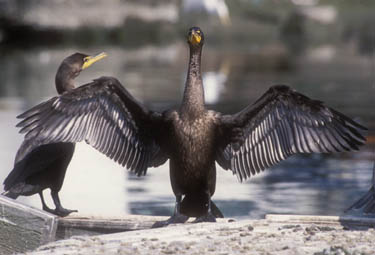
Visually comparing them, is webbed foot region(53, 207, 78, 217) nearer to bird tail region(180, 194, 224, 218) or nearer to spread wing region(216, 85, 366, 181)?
bird tail region(180, 194, 224, 218)

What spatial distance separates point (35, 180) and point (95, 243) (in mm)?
2177

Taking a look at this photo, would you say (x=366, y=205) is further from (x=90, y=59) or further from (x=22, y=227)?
(x=90, y=59)

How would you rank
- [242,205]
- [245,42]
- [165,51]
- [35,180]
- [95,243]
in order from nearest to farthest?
1. [95,243]
2. [35,180]
3. [242,205]
4. [165,51]
5. [245,42]

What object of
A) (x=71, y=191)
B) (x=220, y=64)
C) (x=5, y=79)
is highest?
(x=220, y=64)

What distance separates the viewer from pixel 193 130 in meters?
7.50

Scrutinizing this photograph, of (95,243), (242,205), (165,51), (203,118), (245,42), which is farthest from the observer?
(245,42)

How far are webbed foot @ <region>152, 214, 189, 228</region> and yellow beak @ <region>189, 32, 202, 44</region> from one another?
4.53ft

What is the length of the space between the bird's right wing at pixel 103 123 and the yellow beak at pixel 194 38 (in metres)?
0.66

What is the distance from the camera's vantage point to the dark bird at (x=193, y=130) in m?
7.52

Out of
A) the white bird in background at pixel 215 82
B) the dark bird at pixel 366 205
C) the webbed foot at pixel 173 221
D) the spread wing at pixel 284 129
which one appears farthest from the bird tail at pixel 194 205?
the white bird in background at pixel 215 82

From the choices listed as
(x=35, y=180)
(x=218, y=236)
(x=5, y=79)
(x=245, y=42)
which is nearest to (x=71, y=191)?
(x=35, y=180)

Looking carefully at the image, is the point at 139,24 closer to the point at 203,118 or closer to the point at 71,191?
the point at 71,191

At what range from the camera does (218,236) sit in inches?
257

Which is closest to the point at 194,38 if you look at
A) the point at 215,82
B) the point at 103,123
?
the point at 103,123
